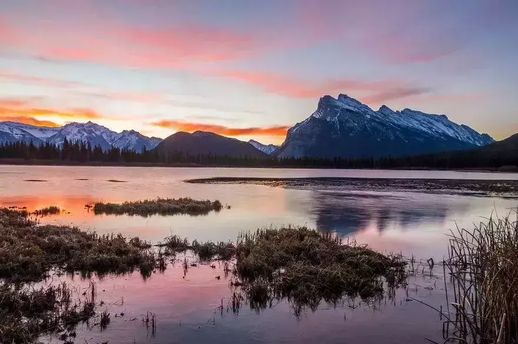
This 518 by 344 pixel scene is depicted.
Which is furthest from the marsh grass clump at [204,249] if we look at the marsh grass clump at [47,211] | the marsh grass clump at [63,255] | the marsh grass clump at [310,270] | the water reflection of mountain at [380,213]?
the marsh grass clump at [47,211]

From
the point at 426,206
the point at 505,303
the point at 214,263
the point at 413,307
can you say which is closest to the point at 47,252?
the point at 214,263

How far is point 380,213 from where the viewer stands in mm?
48344

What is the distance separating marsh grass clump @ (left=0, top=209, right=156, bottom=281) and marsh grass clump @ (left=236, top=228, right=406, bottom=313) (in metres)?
5.24

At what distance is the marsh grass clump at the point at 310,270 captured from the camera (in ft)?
57.0

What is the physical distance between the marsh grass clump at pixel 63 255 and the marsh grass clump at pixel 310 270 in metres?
5.24

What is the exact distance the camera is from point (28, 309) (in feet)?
46.6

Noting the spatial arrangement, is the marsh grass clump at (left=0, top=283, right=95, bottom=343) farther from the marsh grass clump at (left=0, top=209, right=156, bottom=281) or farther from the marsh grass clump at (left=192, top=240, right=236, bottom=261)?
the marsh grass clump at (left=192, top=240, right=236, bottom=261)

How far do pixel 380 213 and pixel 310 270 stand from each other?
1231 inches

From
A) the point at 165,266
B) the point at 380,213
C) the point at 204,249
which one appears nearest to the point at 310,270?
the point at 165,266

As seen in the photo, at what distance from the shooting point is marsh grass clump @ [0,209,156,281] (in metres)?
18.9

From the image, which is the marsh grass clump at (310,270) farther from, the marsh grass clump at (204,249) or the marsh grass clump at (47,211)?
the marsh grass clump at (47,211)

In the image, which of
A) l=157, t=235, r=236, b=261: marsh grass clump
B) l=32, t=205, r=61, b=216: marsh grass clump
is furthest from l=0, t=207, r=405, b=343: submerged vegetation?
l=32, t=205, r=61, b=216: marsh grass clump

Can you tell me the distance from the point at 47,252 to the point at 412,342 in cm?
1766

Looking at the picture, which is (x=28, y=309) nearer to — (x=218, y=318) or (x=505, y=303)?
(x=218, y=318)
